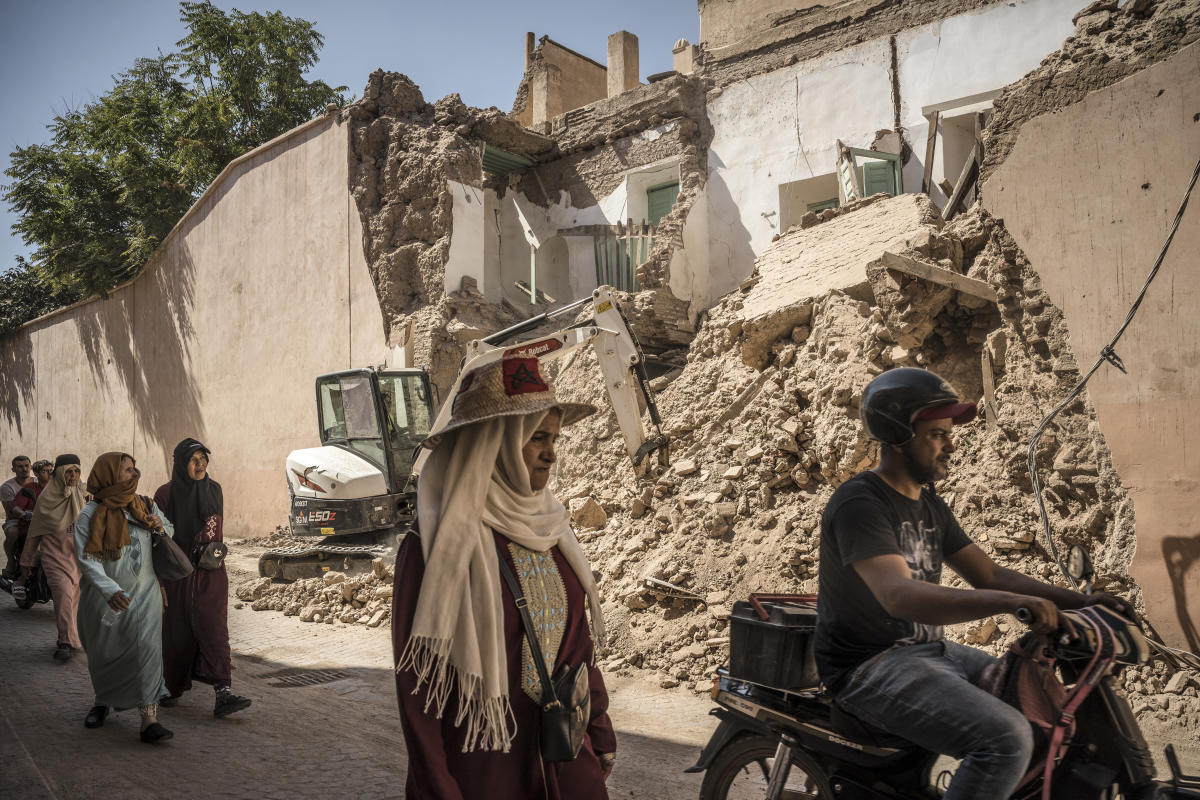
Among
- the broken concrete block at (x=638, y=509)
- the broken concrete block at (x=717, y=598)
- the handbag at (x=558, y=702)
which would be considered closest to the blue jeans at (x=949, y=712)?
the handbag at (x=558, y=702)

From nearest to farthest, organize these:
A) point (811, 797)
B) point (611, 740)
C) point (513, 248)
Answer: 1. point (611, 740)
2. point (811, 797)
3. point (513, 248)

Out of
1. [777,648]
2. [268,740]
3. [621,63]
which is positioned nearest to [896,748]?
[777,648]

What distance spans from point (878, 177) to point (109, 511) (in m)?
10.9

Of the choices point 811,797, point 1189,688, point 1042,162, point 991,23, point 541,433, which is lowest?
point 1189,688

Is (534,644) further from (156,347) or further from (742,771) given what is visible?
(156,347)

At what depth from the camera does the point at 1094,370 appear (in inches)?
231

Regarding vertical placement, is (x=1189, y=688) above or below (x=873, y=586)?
below

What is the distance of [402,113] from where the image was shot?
1570 cm

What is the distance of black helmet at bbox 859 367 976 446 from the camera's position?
2547mm

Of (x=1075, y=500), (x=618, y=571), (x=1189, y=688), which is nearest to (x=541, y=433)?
(x=1189, y=688)

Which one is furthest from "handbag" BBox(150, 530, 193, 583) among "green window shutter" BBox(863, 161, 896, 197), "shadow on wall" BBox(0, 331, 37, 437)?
"shadow on wall" BBox(0, 331, 37, 437)

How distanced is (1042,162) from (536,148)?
37.8 ft

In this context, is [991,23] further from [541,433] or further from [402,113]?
[541,433]

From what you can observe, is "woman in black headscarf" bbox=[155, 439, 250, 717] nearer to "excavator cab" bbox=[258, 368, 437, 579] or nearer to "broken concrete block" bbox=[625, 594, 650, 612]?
"broken concrete block" bbox=[625, 594, 650, 612]
